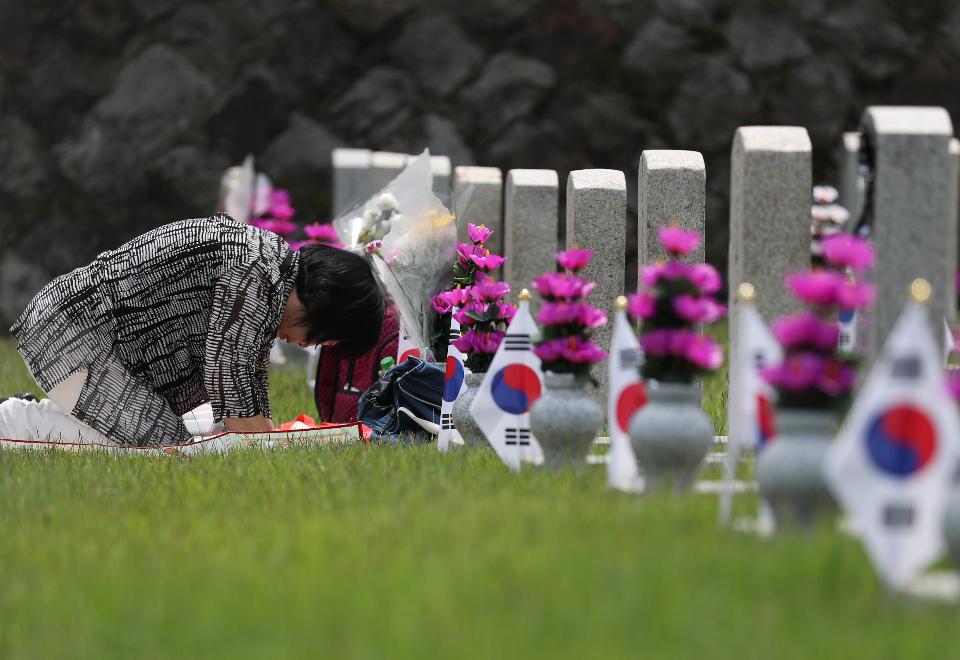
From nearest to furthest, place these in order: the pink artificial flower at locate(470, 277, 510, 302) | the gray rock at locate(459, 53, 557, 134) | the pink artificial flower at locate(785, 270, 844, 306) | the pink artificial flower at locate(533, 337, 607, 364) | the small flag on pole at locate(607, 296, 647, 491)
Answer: the pink artificial flower at locate(785, 270, 844, 306) → the small flag on pole at locate(607, 296, 647, 491) → the pink artificial flower at locate(533, 337, 607, 364) → the pink artificial flower at locate(470, 277, 510, 302) → the gray rock at locate(459, 53, 557, 134)

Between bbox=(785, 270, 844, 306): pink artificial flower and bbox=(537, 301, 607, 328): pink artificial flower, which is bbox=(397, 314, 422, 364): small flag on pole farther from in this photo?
bbox=(785, 270, 844, 306): pink artificial flower

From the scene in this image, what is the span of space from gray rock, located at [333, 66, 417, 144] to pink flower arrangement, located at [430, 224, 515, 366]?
576 centimetres

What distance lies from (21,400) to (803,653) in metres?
4.23

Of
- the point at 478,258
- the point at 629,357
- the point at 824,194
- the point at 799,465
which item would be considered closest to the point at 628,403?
the point at 629,357

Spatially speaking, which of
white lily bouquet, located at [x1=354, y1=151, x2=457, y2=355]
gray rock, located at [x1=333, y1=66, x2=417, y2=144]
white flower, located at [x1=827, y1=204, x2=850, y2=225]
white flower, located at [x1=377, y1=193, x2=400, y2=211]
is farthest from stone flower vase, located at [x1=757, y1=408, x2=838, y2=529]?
gray rock, located at [x1=333, y1=66, x2=417, y2=144]

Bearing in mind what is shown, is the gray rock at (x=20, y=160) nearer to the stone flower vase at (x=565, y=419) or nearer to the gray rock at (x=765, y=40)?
the gray rock at (x=765, y=40)

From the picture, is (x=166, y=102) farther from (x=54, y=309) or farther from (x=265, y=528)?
(x=265, y=528)

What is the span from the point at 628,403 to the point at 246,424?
6.73 feet

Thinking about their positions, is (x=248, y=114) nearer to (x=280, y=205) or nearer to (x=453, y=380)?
(x=280, y=205)

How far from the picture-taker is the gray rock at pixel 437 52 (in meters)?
11.5

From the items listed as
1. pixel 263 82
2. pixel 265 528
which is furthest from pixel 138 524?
pixel 263 82

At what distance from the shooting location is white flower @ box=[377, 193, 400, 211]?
670cm

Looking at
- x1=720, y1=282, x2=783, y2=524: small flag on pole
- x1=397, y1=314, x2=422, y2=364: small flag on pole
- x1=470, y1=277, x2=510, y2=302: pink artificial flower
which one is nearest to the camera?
x1=720, y1=282, x2=783, y2=524: small flag on pole

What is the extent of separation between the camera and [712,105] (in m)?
11.4
